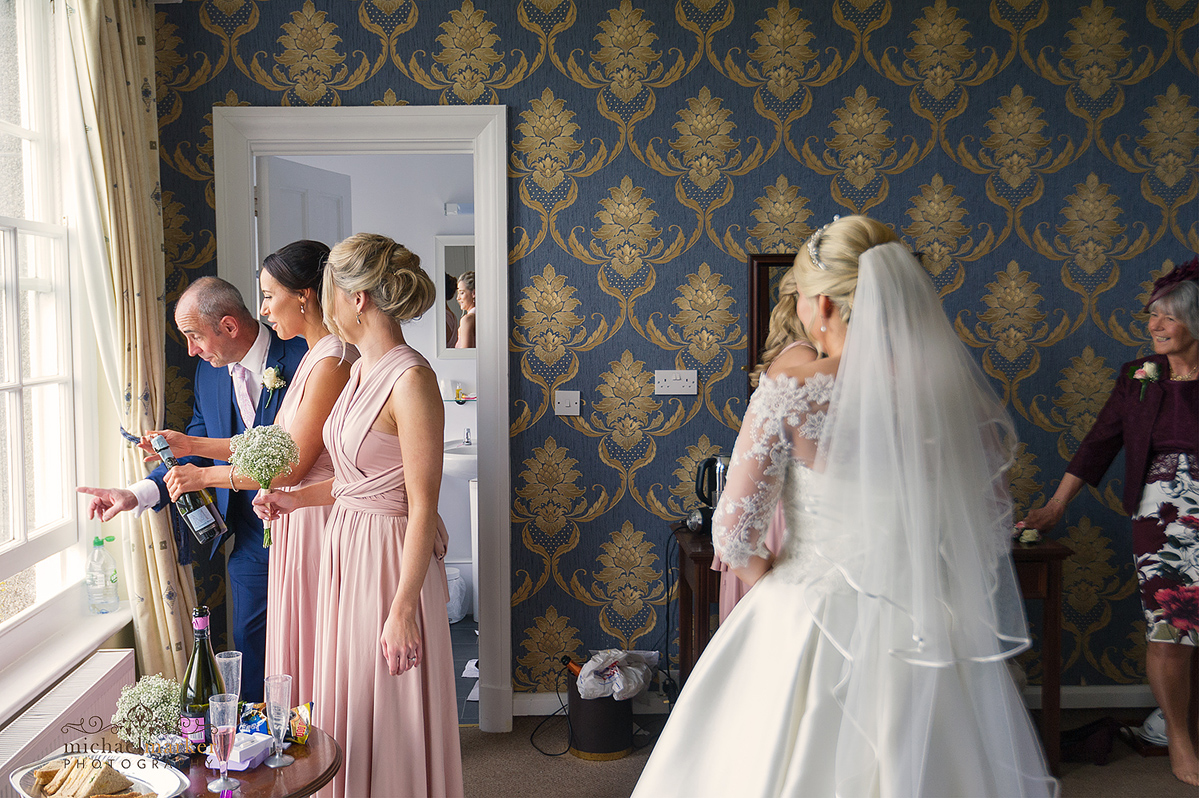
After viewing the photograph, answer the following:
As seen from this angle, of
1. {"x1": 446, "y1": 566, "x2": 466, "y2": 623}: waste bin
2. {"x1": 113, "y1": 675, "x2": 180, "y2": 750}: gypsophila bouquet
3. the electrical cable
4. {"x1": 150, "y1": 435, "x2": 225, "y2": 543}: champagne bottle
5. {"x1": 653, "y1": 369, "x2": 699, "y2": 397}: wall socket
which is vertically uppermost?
{"x1": 653, "y1": 369, "x2": 699, "y2": 397}: wall socket

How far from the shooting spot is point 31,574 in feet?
8.16

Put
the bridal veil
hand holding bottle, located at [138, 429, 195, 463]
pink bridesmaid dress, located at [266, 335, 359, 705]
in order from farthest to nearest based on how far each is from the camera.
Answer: hand holding bottle, located at [138, 429, 195, 463], pink bridesmaid dress, located at [266, 335, 359, 705], the bridal veil

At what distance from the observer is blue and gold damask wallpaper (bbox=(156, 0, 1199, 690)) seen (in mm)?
3131

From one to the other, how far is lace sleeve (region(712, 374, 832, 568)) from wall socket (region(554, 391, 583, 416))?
5.16 ft

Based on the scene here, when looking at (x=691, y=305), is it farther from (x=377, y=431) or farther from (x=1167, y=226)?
(x=1167, y=226)

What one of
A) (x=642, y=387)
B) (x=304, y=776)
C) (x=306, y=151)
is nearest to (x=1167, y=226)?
(x=642, y=387)

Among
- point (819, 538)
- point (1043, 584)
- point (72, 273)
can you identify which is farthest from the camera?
point (1043, 584)

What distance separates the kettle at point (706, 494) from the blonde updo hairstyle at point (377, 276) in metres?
1.39

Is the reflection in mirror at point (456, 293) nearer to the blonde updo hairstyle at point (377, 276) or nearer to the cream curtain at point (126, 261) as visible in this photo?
the cream curtain at point (126, 261)

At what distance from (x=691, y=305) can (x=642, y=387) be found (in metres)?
0.36

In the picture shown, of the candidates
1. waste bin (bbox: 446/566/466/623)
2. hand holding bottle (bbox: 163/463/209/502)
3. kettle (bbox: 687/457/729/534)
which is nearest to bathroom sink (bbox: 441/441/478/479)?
waste bin (bbox: 446/566/466/623)

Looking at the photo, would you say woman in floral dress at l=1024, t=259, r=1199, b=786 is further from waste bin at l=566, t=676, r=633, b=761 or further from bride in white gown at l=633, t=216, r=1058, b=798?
waste bin at l=566, t=676, r=633, b=761

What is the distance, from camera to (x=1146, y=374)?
2920 mm

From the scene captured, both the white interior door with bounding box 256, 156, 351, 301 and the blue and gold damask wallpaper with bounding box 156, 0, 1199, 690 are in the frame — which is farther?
the white interior door with bounding box 256, 156, 351, 301
